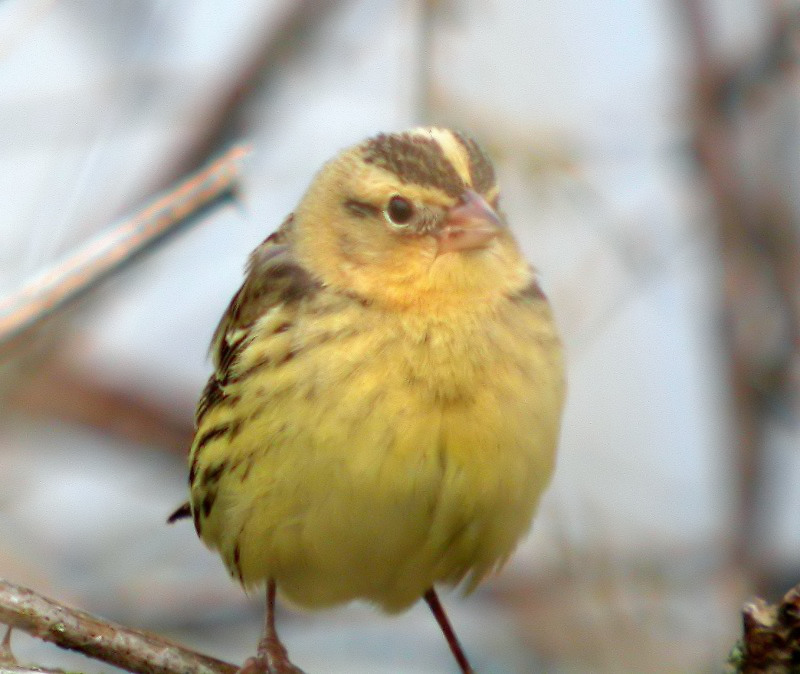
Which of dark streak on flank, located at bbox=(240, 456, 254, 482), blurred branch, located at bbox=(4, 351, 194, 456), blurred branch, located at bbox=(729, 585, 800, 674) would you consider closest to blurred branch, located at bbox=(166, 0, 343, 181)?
blurred branch, located at bbox=(4, 351, 194, 456)

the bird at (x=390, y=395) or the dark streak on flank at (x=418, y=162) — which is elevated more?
the dark streak on flank at (x=418, y=162)

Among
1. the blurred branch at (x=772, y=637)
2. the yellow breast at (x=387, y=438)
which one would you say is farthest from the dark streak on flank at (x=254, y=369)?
the blurred branch at (x=772, y=637)

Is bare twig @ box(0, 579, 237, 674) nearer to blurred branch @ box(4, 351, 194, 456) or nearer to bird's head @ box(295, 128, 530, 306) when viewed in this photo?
bird's head @ box(295, 128, 530, 306)

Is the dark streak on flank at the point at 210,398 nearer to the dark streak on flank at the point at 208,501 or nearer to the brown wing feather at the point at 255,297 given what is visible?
the brown wing feather at the point at 255,297

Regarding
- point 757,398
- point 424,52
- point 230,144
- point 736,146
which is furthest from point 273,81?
point 757,398

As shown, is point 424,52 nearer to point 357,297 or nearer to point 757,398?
point 357,297

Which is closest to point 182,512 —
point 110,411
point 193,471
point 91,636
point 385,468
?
point 193,471

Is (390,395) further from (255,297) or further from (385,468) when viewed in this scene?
(255,297)
